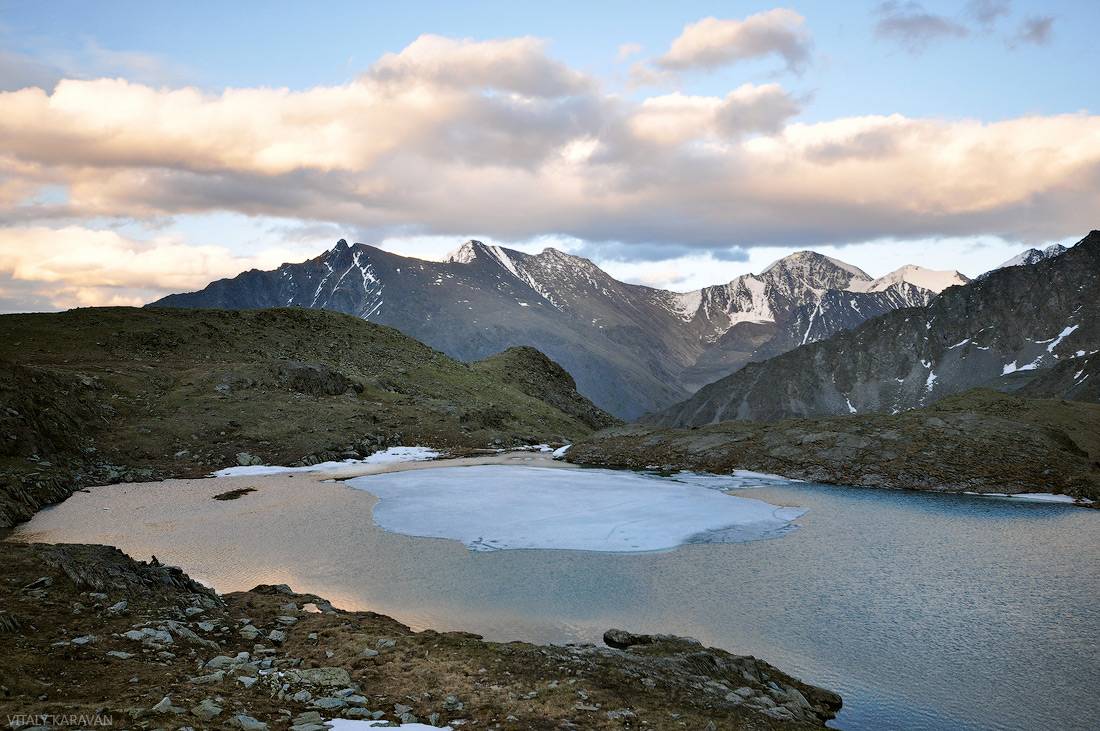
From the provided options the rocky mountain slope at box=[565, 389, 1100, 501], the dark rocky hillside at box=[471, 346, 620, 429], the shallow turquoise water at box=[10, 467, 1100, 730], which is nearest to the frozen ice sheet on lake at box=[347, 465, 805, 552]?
the shallow turquoise water at box=[10, 467, 1100, 730]

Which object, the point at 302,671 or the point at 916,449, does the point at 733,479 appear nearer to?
the point at 916,449

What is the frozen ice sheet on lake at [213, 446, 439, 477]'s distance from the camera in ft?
203

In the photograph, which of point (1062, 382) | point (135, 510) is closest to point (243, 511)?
point (135, 510)

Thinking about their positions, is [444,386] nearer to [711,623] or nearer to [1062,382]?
[711,623]

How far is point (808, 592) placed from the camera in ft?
94.5

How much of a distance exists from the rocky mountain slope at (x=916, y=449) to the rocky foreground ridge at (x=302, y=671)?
167 ft

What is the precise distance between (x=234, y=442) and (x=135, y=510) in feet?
82.4

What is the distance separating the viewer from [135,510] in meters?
44.0

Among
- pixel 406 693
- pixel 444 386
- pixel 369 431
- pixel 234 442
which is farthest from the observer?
pixel 444 386

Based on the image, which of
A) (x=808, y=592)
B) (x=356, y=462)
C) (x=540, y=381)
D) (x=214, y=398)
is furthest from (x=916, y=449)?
(x=540, y=381)

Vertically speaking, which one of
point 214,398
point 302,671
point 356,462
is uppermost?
point 214,398

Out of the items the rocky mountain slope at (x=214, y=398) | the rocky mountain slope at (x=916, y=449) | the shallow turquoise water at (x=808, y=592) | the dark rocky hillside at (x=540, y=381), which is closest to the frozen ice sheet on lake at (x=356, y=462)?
the rocky mountain slope at (x=214, y=398)

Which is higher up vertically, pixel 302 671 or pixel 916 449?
pixel 916 449

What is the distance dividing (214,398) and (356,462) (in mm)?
19714
